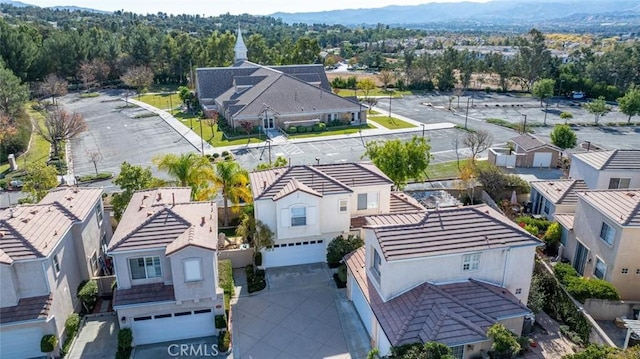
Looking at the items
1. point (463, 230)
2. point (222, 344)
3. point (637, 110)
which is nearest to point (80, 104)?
point (222, 344)

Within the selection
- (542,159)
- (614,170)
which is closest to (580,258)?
(614,170)

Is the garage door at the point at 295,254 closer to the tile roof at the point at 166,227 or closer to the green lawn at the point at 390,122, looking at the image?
the tile roof at the point at 166,227

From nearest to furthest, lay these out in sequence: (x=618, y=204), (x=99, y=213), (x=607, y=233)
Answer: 1. (x=607, y=233)
2. (x=618, y=204)
3. (x=99, y=213)

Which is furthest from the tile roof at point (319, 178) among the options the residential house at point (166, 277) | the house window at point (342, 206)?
the residential house at point (166, 277)

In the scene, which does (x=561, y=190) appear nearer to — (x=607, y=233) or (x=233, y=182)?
(x=607, y=233)

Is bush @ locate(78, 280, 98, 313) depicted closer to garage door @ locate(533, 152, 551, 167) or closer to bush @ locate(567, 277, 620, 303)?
bush @ locate(567, 277, 620, 303)

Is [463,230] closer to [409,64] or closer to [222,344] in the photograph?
[222,344]

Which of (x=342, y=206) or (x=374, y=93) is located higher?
(x=342, y=206)

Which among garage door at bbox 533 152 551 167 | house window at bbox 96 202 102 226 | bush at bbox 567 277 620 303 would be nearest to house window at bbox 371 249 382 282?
bush at bbox 567 277 620 303
